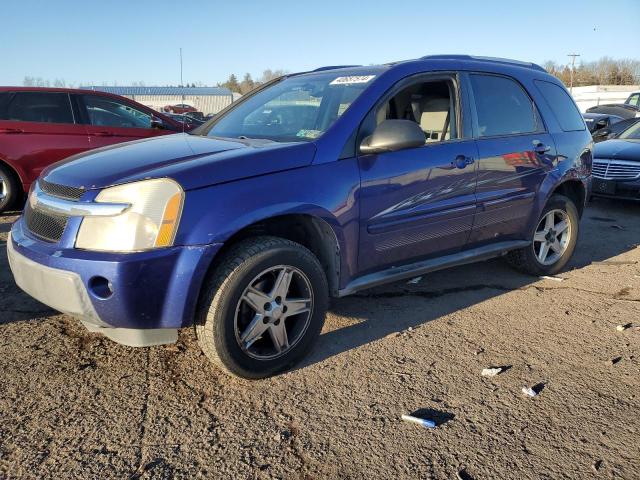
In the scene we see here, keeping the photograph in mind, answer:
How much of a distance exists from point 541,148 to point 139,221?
10.9ft

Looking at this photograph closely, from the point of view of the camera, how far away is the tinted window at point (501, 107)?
4.07 meters

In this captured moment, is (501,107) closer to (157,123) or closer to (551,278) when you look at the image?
(551,278)

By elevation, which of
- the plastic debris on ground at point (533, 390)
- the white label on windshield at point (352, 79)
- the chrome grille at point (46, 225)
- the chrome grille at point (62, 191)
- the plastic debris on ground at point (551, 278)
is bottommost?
the plastic debris on ground at point (533, 390)

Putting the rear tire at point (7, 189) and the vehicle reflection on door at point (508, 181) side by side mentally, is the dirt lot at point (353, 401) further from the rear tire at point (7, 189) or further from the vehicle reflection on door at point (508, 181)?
the rear tire at point (7, 189)

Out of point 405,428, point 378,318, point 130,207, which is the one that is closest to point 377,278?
point 378,318

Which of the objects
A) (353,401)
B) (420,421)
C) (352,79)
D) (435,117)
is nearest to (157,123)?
(352,79)

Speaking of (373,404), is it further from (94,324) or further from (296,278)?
(94,324)

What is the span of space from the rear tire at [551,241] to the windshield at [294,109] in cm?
214

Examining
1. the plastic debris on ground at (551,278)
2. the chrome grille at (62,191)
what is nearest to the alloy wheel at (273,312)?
the chrome grille at (62,191)

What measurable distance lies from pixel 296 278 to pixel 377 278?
0.65m

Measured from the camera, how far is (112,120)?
7555mm

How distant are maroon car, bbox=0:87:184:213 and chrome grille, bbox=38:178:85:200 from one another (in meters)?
4.35

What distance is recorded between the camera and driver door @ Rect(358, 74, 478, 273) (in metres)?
3.30

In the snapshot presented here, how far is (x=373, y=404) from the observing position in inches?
108
